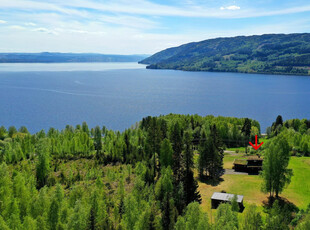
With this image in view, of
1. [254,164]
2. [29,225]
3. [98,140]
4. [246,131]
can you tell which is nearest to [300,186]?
[254,164]

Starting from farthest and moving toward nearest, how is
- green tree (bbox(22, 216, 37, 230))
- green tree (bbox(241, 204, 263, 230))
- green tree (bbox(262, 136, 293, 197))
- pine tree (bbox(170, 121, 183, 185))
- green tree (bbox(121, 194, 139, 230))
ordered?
pine tree (bbox(170, 121, 183, 185)) → green tree (bbox(262, 136, 293, 197)) → green tree (bbox(121, 194, 139, 230)) → green tree (bbox(22, 216, 37, 230)) → green tree (bbox(241, 204, 263, 230))

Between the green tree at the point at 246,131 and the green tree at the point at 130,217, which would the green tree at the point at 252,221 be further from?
the green tree at the point at 246,131

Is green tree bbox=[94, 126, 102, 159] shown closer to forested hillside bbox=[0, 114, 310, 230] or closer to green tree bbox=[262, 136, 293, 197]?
forested hillside bbox=[0, 114, 310, 230]

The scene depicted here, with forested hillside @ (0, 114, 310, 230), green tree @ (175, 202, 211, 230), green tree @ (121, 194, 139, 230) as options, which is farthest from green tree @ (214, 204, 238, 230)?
green tree @ (121, 194, 139, 230)

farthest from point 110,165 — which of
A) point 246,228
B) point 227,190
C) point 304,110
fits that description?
point 304,110

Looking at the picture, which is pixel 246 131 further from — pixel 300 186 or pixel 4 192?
pixel 4 192
